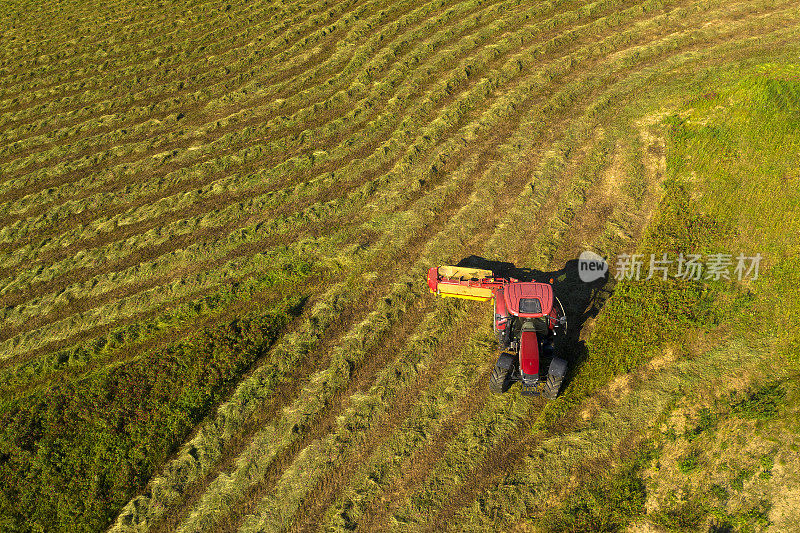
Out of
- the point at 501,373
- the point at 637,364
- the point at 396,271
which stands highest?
the point at 396,271

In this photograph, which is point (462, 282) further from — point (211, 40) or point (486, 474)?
point (211, 40)

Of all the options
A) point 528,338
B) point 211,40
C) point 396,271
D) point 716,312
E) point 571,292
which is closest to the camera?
point 528,338

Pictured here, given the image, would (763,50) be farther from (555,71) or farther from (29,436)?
(29,436)

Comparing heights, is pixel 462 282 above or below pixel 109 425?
below

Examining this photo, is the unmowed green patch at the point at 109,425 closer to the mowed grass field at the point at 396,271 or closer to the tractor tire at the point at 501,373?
the mowed grass field at the point at 396,271

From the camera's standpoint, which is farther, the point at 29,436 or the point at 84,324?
the point at 84,324

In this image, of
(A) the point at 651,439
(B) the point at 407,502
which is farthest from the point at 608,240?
(B) the point at 407,502

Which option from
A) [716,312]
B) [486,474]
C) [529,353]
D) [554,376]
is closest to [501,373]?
[529,353]
